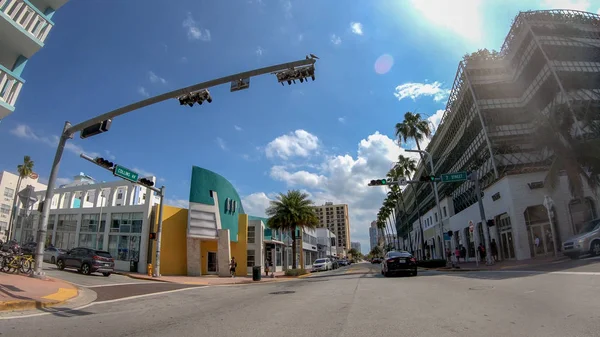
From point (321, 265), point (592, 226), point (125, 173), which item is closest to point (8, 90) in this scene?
point (125, 173)

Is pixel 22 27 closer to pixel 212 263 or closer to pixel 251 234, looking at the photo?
pixel 212 263

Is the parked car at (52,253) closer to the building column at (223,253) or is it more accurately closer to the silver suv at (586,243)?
the building column at (223,253)

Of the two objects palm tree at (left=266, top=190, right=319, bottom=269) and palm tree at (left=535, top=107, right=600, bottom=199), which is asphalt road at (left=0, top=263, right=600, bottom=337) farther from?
palm tree at (left=266, top=190, right=319, bottom=269)

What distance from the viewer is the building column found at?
108ft

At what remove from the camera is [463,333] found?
5.73 metres

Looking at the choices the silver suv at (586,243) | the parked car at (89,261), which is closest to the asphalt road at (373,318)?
the silver suv at (586,243)

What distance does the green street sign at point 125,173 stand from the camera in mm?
19000

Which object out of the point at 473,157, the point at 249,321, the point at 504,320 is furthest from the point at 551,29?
the point at 249,321

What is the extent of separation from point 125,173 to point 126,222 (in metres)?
16.0

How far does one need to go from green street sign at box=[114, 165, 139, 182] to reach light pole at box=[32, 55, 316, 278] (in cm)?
325

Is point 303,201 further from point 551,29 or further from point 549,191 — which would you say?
point 551,29

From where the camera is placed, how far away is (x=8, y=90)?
13328 millimetres

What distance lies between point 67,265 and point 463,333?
26.4 metres

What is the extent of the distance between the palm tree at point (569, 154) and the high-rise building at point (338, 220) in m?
126
